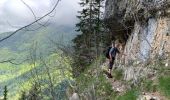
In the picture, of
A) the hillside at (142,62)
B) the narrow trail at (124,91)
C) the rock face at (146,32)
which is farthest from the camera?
the rock face at (146,32)

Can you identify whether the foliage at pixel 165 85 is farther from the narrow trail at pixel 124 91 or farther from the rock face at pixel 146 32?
the rock face at pixel 146 32

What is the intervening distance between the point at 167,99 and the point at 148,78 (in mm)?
2972

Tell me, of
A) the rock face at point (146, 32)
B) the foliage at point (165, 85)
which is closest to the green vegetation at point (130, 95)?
the foliage at point (165, 85)

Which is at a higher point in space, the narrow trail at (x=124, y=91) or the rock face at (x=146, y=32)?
the rock face at (x=146, y=32)

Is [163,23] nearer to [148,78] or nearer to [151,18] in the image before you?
[151,18]

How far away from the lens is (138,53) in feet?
85.6

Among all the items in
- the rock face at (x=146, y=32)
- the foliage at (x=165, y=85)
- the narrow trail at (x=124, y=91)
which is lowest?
the narrow trail at (x=124, y=91)

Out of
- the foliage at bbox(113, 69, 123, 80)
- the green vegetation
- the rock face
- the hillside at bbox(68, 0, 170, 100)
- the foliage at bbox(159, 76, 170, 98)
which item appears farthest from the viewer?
the foliage at bbox(113, 69, 123, 80)

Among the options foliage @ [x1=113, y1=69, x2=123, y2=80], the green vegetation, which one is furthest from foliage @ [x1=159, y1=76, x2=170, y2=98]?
foliage @ [x1=113, y1=69, x2=123, y2=80]

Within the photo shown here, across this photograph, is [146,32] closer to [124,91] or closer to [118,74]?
[124,91]

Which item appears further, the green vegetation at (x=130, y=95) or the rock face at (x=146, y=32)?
the rock face at (x=146, y=32)

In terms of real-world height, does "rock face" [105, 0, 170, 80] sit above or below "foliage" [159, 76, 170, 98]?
above

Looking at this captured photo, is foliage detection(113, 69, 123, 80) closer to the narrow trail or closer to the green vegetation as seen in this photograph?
the narrow trail

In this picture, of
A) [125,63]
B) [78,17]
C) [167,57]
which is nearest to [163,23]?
[167,57]
